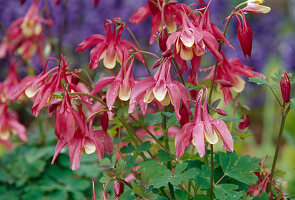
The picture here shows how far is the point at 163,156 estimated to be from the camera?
2.94 feet

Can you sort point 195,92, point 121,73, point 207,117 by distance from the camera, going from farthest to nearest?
point 195,92
point 121,73
point 207,117

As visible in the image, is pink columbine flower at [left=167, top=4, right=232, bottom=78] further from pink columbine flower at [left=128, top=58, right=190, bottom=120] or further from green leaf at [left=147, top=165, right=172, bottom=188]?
green leaf at [left=147, top=165, right=172, bottom=188]

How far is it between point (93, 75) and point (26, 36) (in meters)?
1.03

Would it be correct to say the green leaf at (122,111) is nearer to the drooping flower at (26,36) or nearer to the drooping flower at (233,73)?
the drooping flower at (233,73)

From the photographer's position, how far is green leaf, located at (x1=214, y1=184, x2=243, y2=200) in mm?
787

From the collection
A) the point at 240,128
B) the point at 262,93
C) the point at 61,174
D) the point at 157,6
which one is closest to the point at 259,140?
the point at 262,93

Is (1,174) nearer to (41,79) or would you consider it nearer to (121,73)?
(41,79)

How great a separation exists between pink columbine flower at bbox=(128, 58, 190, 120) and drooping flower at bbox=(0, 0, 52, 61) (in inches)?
51.9

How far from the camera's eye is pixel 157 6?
3.07 ft

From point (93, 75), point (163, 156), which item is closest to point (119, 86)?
point (163, 156)

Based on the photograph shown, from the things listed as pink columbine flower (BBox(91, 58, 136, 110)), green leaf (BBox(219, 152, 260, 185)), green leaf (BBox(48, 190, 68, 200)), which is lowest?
green leaf (BBox(48, 190, 68, 200))

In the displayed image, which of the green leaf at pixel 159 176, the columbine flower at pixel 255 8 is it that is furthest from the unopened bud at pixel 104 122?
the columbine flower at pixel 255 8

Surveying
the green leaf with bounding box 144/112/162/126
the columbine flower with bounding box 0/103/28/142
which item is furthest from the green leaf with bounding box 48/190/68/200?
the green leaf with bounding box 144/112/162/126

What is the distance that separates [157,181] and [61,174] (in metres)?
1.00
